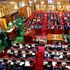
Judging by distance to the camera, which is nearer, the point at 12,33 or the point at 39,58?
the point at 39,58

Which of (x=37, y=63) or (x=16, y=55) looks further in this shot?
(x=16, y=55)

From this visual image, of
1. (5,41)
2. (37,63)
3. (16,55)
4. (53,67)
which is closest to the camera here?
(53,67)

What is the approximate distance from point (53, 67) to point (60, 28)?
21.6ft

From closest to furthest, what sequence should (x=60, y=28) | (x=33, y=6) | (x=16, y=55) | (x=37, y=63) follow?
1. (x=37, y=63)
2. (x=16, y=55)
3. (x=60, y=28)
4. (x=33, y=6)

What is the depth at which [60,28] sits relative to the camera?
1331cm

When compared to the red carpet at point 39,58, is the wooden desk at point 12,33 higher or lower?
lower

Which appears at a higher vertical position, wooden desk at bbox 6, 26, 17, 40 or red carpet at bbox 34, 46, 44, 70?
red carpet at bbox 34, 46, 44, 70

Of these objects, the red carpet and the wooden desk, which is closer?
the red carpet

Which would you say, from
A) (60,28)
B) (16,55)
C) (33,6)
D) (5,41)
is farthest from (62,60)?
(33,6)

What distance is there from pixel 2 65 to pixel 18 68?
583mm

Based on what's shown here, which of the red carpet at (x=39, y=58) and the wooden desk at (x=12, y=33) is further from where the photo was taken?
the wooden desk at (x=12, y=33)

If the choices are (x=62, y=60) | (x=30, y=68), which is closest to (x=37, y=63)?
(x=30, y=68)

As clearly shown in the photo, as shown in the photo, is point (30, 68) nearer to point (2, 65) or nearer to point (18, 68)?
point (18, 68)

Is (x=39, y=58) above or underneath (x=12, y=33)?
above
